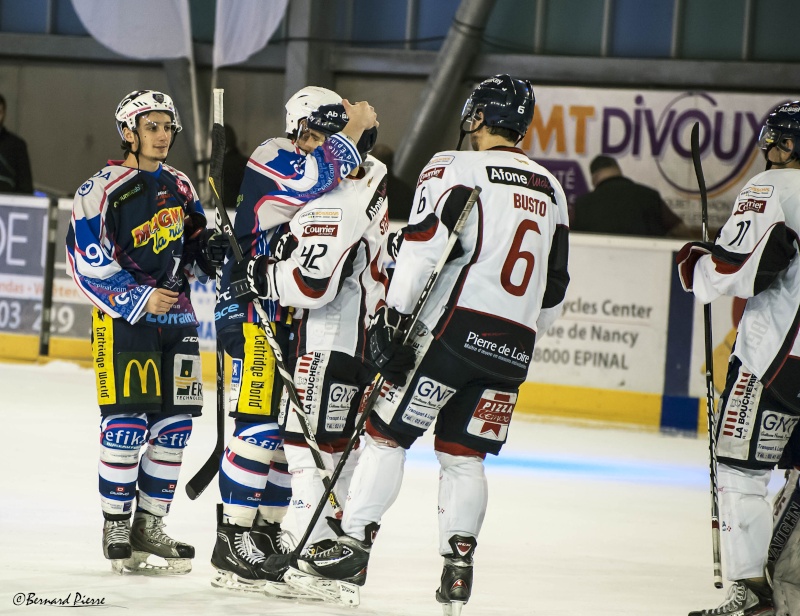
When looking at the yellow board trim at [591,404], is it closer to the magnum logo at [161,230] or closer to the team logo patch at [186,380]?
the team logo patch at [186,380]

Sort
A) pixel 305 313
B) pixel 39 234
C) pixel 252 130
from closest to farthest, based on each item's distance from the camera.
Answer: pixel 305 313, pixel 39 234, pixel 252 130

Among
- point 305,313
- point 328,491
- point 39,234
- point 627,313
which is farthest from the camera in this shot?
point 39,234

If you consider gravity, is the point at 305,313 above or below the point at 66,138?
below

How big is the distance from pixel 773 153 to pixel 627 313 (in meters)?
4.29

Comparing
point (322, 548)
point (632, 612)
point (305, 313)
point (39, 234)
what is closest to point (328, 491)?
point (322, 548)

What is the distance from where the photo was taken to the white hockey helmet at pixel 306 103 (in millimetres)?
3954

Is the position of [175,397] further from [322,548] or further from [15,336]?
[15,336]

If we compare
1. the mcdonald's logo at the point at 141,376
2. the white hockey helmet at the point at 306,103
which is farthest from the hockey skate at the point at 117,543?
the white hockey helmet at the point at 306,103

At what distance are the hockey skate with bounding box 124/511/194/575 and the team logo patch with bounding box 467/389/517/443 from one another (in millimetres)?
1113

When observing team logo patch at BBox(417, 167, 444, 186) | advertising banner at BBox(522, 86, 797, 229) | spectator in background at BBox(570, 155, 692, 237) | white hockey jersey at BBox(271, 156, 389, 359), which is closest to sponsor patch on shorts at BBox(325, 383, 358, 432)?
white hockey jersey at BBox(271, 156, 389, 359)

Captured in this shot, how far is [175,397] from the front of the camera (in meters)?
4.14

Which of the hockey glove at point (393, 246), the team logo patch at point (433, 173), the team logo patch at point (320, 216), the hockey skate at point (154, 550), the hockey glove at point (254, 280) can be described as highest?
the team logo patch at point (433, 173)

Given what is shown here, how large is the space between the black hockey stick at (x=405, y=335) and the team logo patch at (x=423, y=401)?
109mm

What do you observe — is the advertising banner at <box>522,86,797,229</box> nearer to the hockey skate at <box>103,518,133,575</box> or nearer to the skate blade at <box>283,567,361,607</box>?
the hockey skate at <box>103,518,133,575</box>
